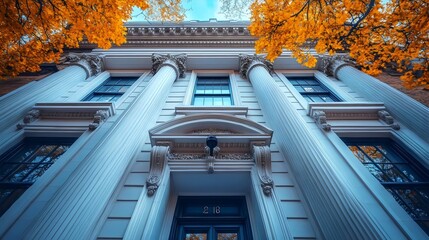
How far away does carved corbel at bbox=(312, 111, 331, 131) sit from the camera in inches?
243

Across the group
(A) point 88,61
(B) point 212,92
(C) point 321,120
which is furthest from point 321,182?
(A) point 88,61

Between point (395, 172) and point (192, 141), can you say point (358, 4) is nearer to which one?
point (395, 172)

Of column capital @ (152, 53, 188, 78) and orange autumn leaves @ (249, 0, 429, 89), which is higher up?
column capital @ (152, 53, 188, 78)

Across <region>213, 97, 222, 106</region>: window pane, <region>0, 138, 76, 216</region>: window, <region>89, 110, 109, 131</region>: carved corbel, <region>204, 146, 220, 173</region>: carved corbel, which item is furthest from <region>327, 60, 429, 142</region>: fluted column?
<region>0, 138, 76, 216</region>: window

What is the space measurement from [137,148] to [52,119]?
355 centimetres

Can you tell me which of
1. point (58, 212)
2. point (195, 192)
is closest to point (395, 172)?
point (195, 192)

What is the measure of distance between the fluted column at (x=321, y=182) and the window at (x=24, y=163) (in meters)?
6.56

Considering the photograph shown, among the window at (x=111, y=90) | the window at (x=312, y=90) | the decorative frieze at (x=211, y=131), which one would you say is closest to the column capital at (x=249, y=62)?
the window at (x=312, y=90)

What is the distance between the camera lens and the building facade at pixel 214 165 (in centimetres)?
386

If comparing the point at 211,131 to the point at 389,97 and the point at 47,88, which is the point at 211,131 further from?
the point at 47,88

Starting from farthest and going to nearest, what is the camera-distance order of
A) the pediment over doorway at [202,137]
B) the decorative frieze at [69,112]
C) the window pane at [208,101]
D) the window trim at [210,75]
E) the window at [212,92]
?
the window at [212,92] → the window pane at [208,101] → the window trim at [210,75] → the decorative frieze at [69,112] → the pediment over doorway at [202,137]

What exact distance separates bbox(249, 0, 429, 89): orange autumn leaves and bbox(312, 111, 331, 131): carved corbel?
5.33 ft

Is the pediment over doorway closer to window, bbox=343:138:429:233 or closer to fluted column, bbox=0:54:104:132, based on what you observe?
window, bbox=343:138:429:233

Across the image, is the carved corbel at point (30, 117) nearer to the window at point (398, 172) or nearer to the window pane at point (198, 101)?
the window pane at point (198, 101)
